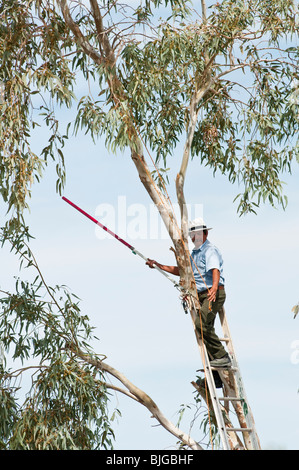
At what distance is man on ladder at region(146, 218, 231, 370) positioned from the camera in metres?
6.87

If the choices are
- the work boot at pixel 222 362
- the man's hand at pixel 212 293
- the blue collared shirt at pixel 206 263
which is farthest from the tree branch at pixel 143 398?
the man's hand at pixel 212 293

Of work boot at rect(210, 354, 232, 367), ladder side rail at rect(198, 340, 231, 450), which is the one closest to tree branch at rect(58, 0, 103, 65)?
ladder side rail at rect(198, 340, 231, 450)

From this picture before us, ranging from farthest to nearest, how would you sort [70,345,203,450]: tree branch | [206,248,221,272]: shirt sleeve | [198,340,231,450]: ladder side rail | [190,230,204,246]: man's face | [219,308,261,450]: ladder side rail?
1. [70,345,203,450]: tree branch
2. [219,308,261,450]: ladder side rail
3. [190,230,204,246]: man's face
4. [206,248,221,272]: shirt sleeve
5. [198,340,231,450]: ladder side rail

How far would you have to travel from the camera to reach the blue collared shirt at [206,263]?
22.5ft

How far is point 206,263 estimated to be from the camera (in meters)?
6.88

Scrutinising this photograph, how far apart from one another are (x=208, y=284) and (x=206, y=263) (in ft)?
0.76

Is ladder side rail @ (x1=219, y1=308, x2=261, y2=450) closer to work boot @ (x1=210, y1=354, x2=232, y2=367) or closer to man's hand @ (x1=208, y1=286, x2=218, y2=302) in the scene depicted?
work boot @ (x1=210, y1=354, x2=232, y2=367)

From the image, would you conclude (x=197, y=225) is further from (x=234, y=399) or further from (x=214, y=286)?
(x=234, y=399)

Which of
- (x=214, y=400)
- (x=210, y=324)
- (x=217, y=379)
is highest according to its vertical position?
(x=210, y=324)

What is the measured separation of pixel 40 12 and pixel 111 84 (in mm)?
943

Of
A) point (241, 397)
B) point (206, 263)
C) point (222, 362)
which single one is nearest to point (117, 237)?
point (206, 263)

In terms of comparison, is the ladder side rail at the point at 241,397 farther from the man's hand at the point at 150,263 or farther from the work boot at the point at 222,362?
the man's hand at the point at 150,263

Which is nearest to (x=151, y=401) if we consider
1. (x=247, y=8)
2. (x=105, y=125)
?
(x=105, y=125)

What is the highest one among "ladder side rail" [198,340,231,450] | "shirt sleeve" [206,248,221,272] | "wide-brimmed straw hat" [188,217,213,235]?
"wide-brimmed straw hat" [188,217,213,235]
